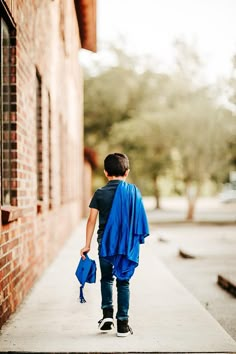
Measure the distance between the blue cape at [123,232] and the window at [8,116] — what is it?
1865mm

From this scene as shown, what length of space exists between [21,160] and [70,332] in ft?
7.83

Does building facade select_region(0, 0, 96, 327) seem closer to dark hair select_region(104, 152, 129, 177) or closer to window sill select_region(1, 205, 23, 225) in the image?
window sill select_region(1, 205, 23, 225)

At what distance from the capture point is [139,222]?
5.52m

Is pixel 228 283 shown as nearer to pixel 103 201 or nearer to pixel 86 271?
pixel 86 271

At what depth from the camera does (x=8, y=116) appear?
7027 mm

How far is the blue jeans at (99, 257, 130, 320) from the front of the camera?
5.54 meters

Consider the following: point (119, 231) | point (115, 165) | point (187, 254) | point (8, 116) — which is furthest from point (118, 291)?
point (187, 254)

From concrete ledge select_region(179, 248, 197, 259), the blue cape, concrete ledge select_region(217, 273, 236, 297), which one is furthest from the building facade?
concrete ledge select_region(179, 248, 197, 259)

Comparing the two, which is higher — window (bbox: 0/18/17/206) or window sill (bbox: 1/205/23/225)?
window (bbox: 0/18/17/206)

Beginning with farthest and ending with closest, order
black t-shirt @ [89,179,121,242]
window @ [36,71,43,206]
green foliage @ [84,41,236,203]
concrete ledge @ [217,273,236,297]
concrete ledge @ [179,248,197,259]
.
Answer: green foliage @ [84,41,236,203]
concrete ledge @ [179,248,197,259]
window @ [36,71,43,206]
concrete ledge @ [217,273,236,297]
black t-shirt @ [89,179,121,242]

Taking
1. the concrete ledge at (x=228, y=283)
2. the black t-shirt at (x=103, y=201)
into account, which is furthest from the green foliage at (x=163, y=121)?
the black t-shirt at (x=103, y=201)

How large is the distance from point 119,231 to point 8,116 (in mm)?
2200

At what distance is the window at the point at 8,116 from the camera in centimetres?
700

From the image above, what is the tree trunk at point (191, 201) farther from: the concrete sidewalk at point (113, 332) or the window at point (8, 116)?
the window at point (8, 116)
